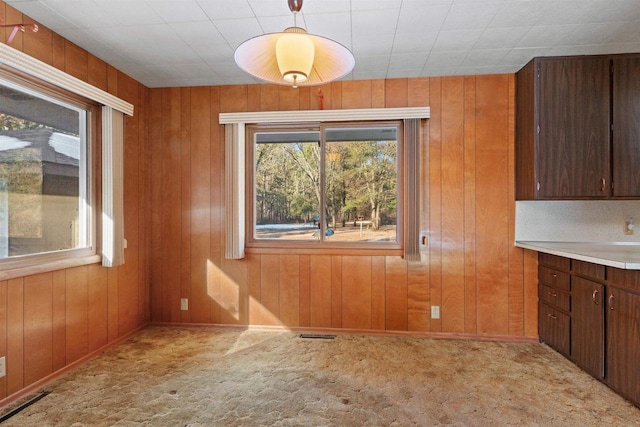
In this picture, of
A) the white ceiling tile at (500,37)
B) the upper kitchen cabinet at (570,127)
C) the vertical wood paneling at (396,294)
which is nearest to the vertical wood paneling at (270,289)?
the vertical wood paneling at (396,294)

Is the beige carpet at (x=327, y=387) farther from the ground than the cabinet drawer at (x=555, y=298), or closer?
closer

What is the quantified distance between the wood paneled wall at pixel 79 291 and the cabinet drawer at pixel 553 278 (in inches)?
150

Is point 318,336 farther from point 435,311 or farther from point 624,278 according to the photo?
point 624,278

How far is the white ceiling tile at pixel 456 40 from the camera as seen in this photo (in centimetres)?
243

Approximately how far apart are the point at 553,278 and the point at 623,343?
76 centimetres

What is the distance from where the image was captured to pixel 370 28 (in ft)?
7.73

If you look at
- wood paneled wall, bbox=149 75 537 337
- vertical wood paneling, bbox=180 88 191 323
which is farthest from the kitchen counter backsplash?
vertical wood paneling, bbox=180 88 191 323

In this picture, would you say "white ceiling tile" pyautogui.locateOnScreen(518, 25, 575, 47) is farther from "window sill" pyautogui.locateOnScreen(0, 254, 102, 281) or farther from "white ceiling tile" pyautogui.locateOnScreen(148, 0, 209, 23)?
"window sill" pyautogui.locateOnScreen(0, 254, 102, 281)

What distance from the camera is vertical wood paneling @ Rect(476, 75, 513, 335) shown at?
3.14 metres

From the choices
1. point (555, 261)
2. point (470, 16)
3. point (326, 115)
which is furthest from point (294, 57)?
point (555, 261)

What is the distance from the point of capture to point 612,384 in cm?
224

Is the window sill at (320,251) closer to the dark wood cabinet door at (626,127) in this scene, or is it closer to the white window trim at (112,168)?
the white window trim at (112,168)

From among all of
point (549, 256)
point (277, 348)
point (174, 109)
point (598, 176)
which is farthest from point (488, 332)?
point (174, 109)

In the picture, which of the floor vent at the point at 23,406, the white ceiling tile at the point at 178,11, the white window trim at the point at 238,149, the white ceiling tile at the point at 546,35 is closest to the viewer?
the floor vent at the point at 23,406
